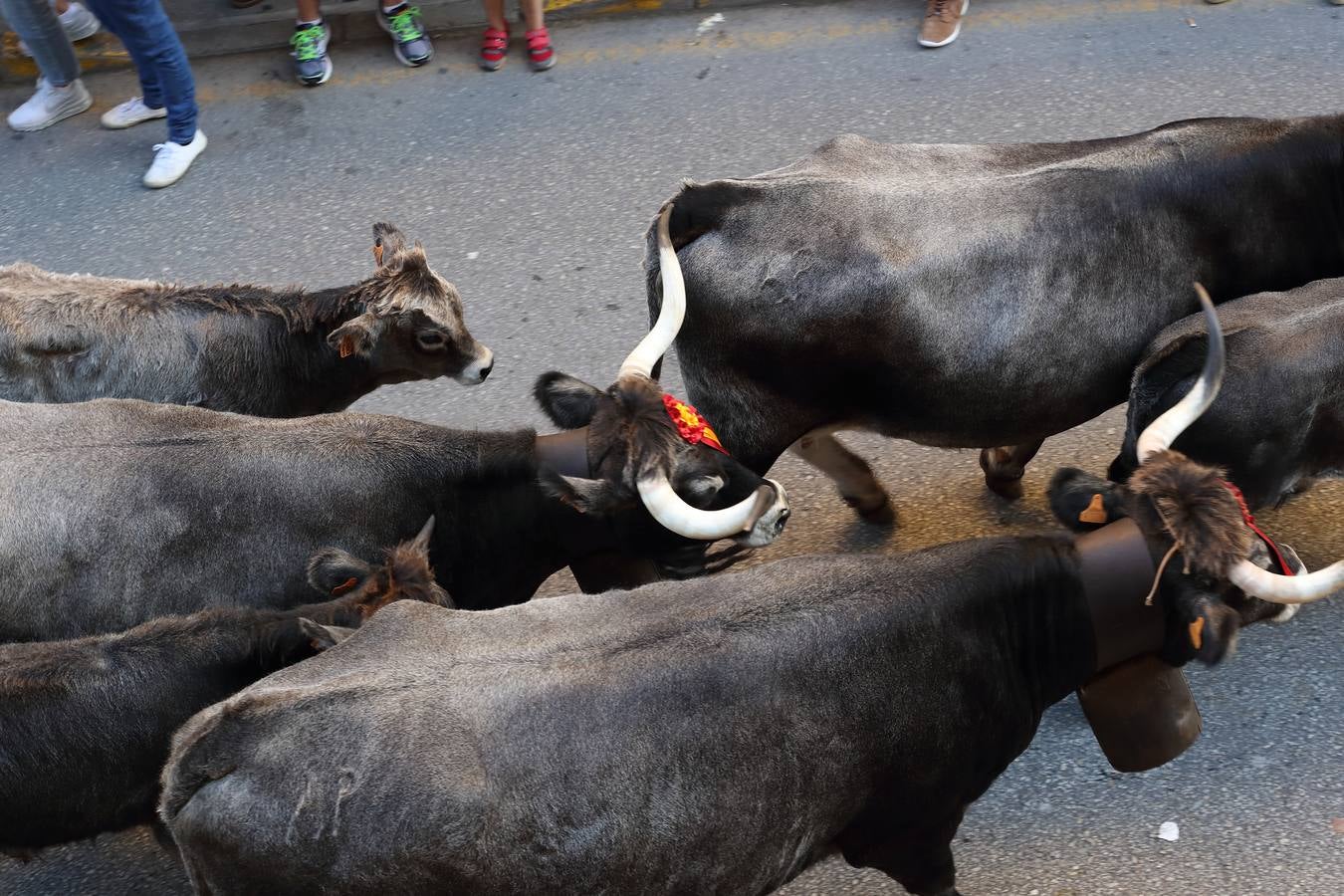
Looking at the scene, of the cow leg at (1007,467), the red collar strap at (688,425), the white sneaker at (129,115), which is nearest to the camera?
the red collar strap at (688,425)

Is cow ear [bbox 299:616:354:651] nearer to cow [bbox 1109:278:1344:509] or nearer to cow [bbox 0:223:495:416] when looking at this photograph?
cow [bbox 0:223:495:416]

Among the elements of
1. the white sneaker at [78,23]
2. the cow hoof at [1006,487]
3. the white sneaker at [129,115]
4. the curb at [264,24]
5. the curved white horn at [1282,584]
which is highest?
the curved white horn at [1282,584]

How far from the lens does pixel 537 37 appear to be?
7660mm

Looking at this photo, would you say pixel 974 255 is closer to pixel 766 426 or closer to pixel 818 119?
pixel 766 426

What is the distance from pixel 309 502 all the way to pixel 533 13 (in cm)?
471

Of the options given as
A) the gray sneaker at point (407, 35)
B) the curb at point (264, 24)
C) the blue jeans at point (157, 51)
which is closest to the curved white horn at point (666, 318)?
the blue jeans at point (157, 51)

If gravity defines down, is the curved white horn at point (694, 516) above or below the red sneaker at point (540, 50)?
above

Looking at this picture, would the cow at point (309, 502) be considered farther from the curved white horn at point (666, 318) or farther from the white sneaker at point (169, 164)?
the white sneaker at point (169, 164)

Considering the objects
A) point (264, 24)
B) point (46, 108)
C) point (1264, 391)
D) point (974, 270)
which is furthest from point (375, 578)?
point (264, 24)

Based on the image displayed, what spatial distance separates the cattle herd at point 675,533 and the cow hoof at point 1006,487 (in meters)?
0.01

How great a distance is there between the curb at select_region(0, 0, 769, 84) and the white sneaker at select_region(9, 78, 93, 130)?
0.46 metres

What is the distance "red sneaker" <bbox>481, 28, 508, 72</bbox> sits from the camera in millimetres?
7711

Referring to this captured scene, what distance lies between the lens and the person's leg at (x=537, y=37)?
7.66 meters

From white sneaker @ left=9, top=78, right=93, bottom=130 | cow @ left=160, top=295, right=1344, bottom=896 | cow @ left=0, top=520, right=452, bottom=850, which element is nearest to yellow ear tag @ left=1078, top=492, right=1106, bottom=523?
cow @ left=160, top=295, right=1344, bottom=896
